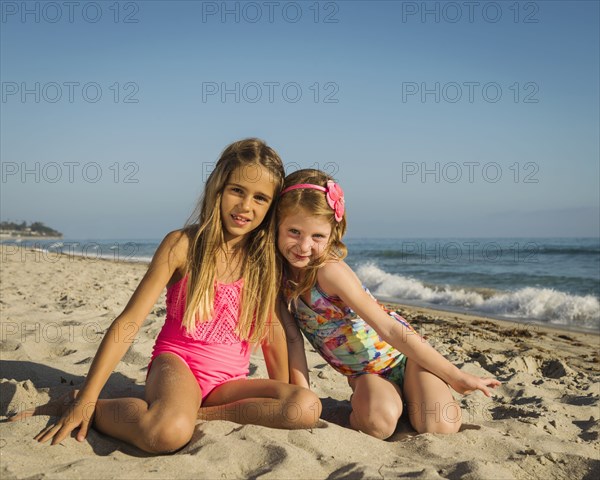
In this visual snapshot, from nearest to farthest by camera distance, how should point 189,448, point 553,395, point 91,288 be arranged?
1. point 189,448
2. point 553,395
3. point 91,288

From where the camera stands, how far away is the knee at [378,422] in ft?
8.83

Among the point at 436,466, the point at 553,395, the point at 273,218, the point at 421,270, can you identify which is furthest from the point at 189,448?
the point at 421,270

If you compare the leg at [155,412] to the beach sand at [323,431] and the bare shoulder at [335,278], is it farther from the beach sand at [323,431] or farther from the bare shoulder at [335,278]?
the bare shoulder at [335,278]

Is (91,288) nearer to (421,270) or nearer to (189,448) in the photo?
(189,448)

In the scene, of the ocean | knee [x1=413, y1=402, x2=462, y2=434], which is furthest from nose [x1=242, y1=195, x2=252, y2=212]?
the ocean

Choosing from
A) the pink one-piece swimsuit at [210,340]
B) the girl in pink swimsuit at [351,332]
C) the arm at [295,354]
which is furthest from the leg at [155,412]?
the girl in pink swimsuit at [351,332]

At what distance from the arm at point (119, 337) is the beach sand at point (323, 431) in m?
0.09

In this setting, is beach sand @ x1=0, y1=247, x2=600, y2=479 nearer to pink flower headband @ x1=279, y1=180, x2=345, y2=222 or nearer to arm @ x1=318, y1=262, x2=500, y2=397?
arm @ x1=318, y1=262, x2=500, y2=397

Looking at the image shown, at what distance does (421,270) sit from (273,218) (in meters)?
14.0

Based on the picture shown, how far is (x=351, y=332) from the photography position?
3.01 meters

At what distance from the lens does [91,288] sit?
304 inches

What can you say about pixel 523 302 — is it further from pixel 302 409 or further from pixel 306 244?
pixel 302 409

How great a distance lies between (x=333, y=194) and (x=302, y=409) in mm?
1139

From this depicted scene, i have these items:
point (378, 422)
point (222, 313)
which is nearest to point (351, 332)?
point (378, 422)
